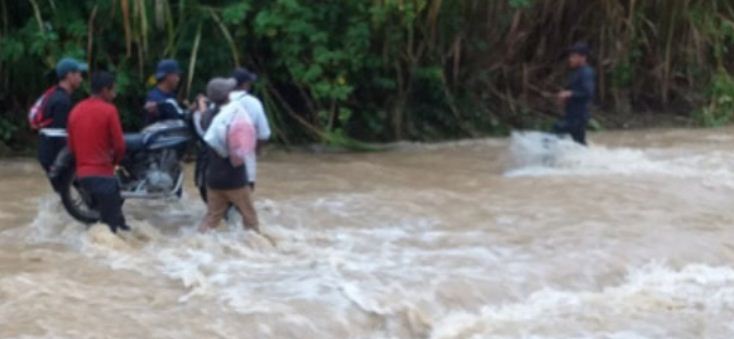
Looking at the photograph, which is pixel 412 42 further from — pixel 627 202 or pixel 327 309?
pixel 327 309

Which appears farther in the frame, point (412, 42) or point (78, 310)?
point (412, 42)

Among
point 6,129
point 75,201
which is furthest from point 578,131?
point 6,129

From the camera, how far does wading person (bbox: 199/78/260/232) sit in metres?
8.39

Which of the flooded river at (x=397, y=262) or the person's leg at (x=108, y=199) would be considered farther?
the person's leg at (x=108, y=199)

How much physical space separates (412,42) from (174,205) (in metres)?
5.36

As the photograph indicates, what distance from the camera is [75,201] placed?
9141 mm

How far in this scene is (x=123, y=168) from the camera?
922cm

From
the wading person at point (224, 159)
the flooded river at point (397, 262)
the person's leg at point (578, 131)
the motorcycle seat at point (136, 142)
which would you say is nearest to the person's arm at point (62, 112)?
the motorcycle seat at point (136, 142)

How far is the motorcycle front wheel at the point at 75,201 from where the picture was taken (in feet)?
29.5

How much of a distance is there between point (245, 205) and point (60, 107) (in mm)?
1440

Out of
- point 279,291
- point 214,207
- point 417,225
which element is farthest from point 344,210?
point 279,291

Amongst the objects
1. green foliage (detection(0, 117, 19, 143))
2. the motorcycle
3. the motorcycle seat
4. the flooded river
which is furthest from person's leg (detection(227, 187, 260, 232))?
green foliage (detection(0, 117, 19, 143))

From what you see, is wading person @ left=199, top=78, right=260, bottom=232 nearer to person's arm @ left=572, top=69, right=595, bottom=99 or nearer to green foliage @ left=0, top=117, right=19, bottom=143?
person's arm @ left=572, top=69, right=595, bottom=99

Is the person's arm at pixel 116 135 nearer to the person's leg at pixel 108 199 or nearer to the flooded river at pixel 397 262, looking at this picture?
the person's leg at pixel 108 199
